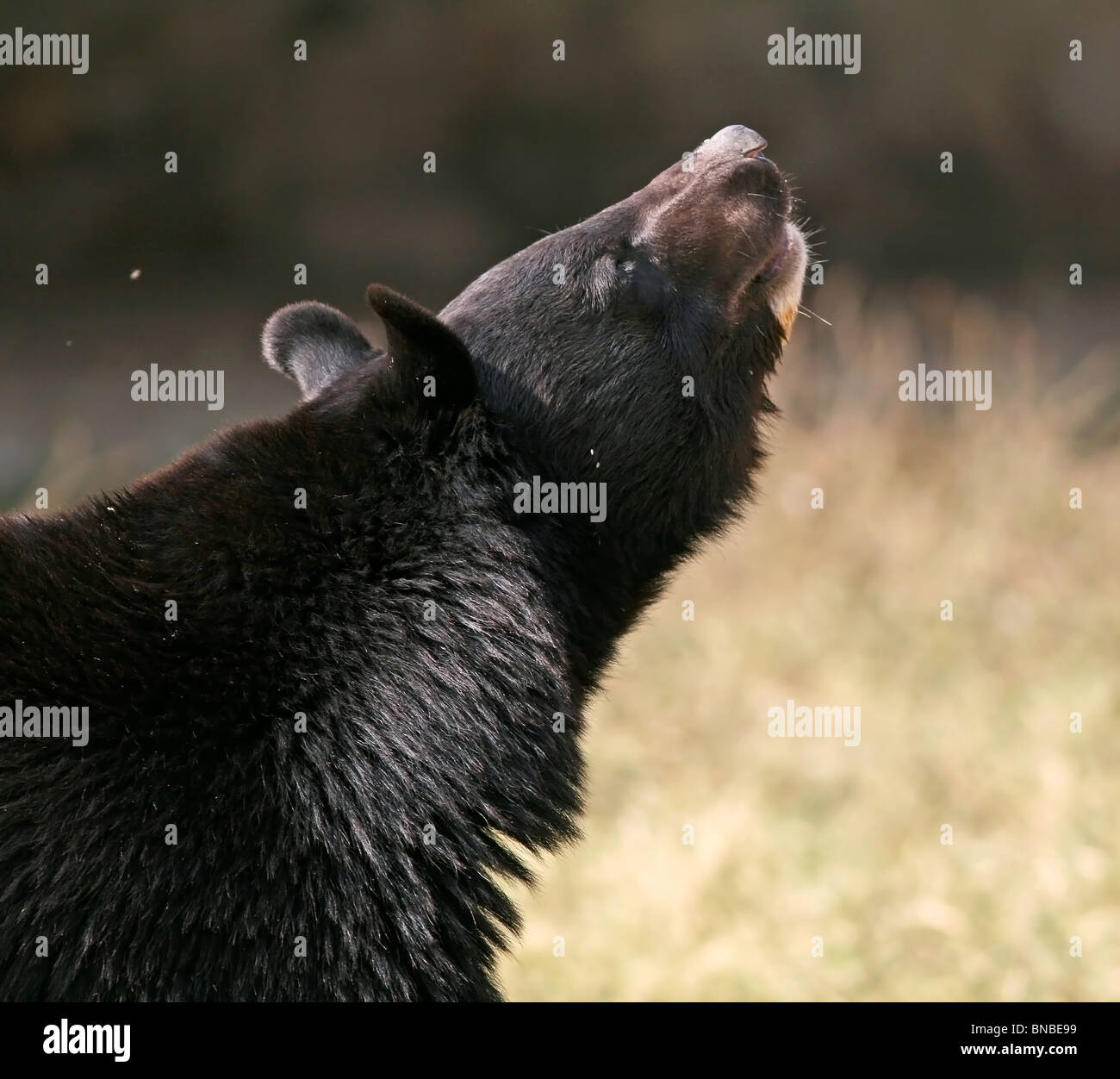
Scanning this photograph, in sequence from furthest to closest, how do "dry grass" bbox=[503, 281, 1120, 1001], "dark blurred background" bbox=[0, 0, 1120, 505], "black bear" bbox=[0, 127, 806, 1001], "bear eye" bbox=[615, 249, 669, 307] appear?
"dark blurred background" bbox=[0, 0, 1120, 505], "dry grass" bbox=[503, 281, 1120, 1001], "bear eye" bbox=[615, 249, 669, 307], "black bear" bbox=[0, 127, 806, 1001]

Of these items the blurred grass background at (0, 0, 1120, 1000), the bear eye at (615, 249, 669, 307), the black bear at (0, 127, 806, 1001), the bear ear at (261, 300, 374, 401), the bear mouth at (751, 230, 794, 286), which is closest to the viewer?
the black bear at (0, 127, 806, 1001)

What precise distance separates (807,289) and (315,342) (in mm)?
7736

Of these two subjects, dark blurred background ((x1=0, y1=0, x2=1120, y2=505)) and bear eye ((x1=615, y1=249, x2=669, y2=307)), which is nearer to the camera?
bear eye ((x1=615, y1=249, x2=669, y2=307))

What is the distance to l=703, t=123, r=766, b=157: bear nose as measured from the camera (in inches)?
136

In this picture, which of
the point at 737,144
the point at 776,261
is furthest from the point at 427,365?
the point at 737,144

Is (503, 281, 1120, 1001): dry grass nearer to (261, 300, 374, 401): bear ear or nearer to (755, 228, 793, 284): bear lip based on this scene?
(755, 228, 793, 284): bear lip

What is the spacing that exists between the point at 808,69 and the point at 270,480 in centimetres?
993

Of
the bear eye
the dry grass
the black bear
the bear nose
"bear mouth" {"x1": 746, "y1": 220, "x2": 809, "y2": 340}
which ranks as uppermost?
the bear nose

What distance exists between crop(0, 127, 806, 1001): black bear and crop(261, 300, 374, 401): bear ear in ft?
1.21

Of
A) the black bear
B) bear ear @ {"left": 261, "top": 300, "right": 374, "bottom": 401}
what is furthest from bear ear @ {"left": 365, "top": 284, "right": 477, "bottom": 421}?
bear ear @ {"left": 261, "top": 300, "right": 374, "bottom": 401}

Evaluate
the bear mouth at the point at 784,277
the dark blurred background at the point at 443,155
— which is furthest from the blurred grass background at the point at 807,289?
the bear mouth at the point at 784,277
